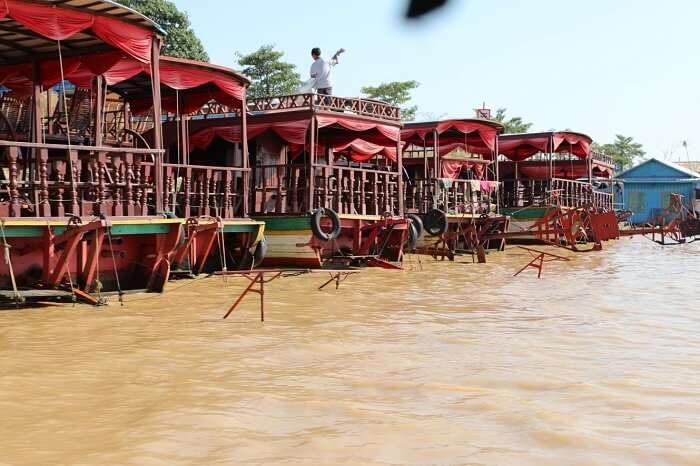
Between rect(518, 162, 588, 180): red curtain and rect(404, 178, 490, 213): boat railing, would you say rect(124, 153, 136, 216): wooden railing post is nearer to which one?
rect(404, 178, 490, 213): boat railing

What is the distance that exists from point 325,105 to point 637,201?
3156 cm

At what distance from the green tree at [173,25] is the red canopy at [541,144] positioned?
24.0 meters

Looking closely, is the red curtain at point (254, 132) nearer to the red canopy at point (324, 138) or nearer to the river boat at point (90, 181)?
the red canopy at point (324, 138)

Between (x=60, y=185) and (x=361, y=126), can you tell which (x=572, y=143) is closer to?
(x=361, y=126)

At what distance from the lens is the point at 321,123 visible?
1456 cm

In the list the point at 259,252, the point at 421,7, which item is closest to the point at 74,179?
the point at 259,252

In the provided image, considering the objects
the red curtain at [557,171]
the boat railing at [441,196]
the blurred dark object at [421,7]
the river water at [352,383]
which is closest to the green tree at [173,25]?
the red curtain at [557,171]

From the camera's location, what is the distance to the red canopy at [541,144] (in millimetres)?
24984

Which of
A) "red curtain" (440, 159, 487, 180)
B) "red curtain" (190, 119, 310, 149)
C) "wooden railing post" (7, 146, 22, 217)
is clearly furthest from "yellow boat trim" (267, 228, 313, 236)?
"red curtain" (440, 159, 487, 180)

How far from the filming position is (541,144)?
25.2 meters

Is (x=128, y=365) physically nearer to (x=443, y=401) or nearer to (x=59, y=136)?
(x=443, y=401)

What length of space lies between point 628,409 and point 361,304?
5.00 metres

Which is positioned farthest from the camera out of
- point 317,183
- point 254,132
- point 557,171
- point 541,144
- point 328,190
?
point 557,171

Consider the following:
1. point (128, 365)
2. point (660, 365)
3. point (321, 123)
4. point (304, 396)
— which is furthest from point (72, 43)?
point (660, 365)
